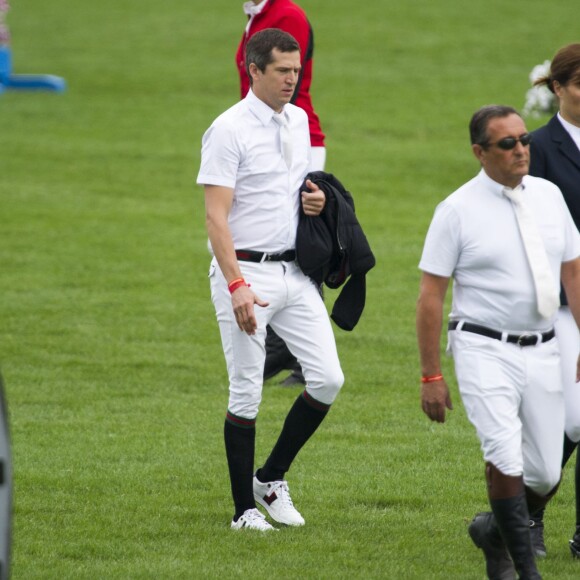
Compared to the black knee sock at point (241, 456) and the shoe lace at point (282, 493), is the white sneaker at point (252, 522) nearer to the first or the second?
the black knee sock at point (241, 456)

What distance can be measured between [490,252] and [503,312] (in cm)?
25

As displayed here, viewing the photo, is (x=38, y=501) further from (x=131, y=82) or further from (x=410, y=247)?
(x=131, y=82)

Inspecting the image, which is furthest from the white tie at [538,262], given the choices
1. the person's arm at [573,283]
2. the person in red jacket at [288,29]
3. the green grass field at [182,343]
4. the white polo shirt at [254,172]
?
the person in red jacket at [288,29]

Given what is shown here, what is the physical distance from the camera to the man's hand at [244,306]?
623cm

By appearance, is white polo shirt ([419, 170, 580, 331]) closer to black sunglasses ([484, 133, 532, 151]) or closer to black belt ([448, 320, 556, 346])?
black belt ([448, 320, 556, 346])

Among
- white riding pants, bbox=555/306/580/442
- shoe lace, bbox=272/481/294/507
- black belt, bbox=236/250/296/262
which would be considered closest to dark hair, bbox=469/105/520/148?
white riding pants, bbox=555/306/580/442

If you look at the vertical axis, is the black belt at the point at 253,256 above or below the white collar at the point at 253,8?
below

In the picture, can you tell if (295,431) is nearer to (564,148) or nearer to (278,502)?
(278,502)

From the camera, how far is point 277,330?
6770 mm

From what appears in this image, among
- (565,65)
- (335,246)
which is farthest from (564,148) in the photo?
(335,246)

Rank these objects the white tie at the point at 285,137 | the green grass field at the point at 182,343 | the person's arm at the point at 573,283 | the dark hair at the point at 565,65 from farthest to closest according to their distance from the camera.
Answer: the white tie at the point at 285,137
the green grass field at the point at 182,343
the dark hair at the point at 565,65
the person's arm at the point at 573,283

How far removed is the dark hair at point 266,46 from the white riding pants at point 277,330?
98 cm

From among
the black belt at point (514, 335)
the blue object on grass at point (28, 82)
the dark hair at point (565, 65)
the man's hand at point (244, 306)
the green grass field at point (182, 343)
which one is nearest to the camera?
the black belt at point (514, 335)

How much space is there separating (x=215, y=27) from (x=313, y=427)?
29192 millimetres
